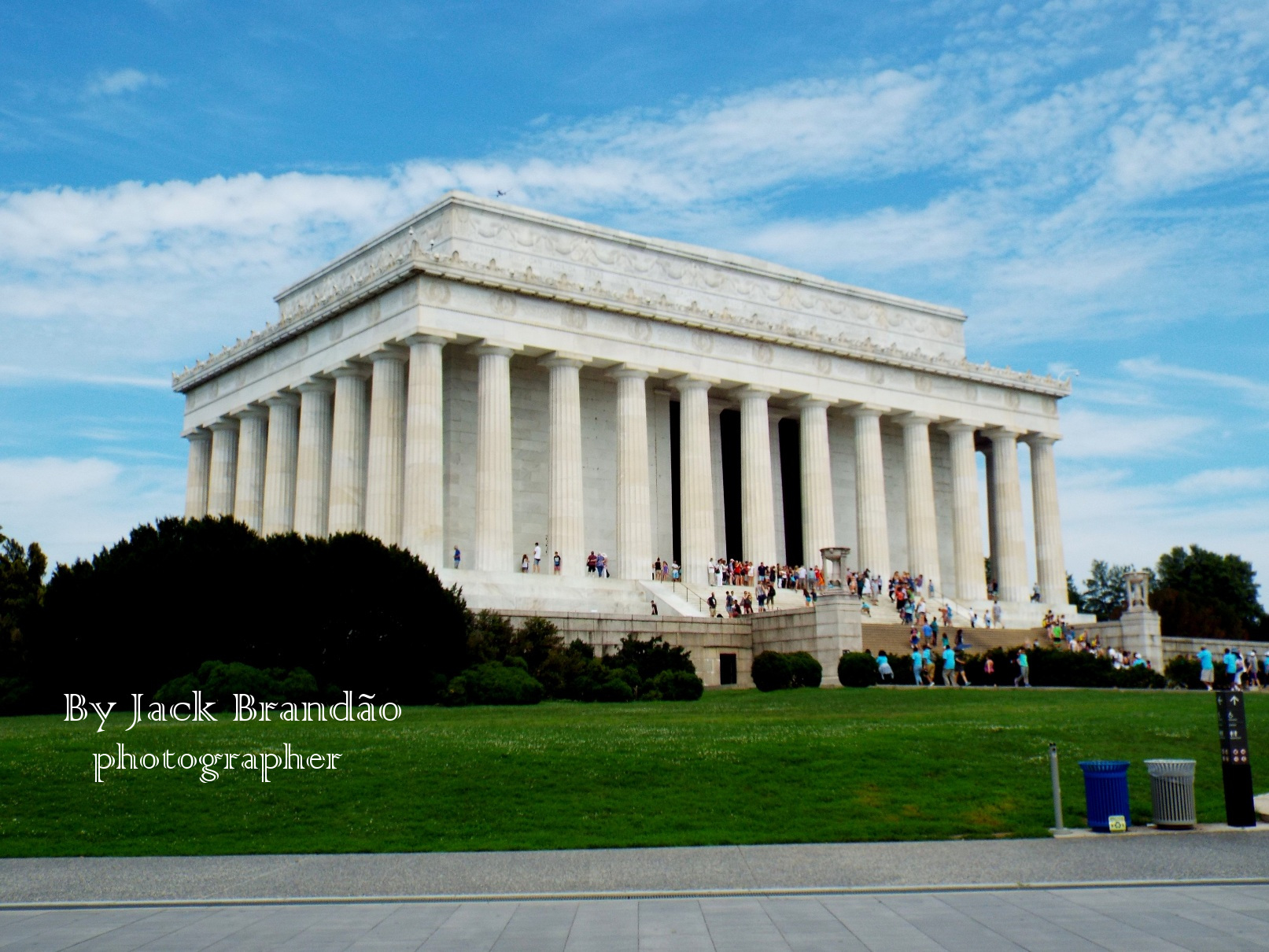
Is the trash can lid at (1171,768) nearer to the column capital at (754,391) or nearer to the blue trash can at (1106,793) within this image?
the blue trash can at (1106,793)

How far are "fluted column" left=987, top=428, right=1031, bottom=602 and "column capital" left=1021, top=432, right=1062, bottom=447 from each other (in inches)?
51.1

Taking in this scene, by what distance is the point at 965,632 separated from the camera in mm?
54250

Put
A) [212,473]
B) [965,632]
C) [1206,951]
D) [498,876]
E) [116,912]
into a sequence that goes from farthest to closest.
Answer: [212,473], [965,632], [498,876], [116,912], [1206,951]

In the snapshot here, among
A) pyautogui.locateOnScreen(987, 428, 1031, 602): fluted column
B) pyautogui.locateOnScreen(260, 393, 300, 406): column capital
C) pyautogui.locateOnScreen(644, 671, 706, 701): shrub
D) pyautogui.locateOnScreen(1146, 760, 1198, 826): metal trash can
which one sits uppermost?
pyautogui.locateOnScreen(260, 393, 300, 406): column capital

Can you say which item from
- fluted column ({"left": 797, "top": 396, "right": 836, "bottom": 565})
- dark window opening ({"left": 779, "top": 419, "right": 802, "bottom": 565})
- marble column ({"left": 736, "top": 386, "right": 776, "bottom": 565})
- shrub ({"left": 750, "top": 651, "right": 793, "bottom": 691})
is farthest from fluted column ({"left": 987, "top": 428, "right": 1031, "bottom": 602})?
shrub ({"left": 750, "top": 651, "right": 793, "bottom": 691})

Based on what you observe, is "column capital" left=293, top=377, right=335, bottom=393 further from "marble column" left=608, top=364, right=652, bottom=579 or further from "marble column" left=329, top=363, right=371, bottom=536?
"marble column" left=608, top=364, right=652, bottom=579

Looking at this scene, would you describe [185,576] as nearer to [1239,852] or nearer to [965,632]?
[1239,852]

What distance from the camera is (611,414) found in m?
67.8

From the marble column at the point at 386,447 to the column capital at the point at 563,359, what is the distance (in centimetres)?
636

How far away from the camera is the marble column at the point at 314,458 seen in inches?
2454

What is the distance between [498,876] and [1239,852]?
29.5ft

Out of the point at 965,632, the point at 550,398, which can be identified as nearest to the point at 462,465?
the point at 550,398

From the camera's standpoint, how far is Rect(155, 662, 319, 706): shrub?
3192 centimetres

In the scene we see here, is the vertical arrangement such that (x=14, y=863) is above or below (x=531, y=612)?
below
